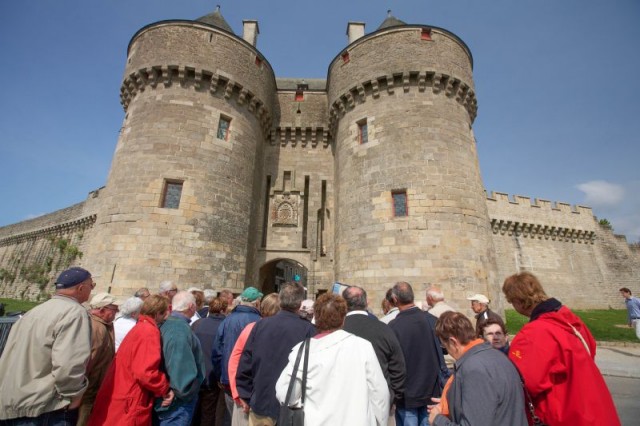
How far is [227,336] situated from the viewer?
12.8ft

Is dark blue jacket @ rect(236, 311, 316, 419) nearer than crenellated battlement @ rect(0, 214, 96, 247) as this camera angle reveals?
Yes

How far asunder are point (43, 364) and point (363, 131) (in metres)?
12.3

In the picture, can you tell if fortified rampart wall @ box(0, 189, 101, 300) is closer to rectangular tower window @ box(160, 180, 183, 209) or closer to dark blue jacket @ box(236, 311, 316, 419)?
rectangular tower window @ box(160, 180, 183, 209)

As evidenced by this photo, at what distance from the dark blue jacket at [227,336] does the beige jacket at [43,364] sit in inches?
60.5

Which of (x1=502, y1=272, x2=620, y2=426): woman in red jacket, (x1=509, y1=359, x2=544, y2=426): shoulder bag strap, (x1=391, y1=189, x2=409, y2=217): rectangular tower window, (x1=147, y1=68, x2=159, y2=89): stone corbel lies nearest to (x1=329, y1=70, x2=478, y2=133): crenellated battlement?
(x1=391, y1=189, x2=409, y2=217): rectangular tower window

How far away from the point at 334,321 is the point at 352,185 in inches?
408

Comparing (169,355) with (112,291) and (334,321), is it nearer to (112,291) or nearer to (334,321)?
(334,321)

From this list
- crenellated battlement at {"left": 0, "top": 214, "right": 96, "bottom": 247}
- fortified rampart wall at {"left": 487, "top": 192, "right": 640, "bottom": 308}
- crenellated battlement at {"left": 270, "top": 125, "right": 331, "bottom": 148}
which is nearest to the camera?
crenellated battlement at {"left": 270, "top": 125, "right": 331, "bottom": 148}

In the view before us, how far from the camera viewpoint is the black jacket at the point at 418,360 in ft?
11.2

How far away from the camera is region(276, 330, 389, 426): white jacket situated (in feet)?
6.82

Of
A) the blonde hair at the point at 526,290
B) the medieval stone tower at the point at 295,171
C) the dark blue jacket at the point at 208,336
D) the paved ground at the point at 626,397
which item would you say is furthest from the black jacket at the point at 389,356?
the medieval stone tower at the point at 295,171

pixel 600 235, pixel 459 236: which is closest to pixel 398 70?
pixel 459 236

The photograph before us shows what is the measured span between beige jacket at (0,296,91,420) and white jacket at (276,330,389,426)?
1653 millimetres

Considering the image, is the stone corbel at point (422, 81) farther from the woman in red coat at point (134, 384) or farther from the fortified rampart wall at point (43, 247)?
the fortified rampart wall at point (43, 247)
